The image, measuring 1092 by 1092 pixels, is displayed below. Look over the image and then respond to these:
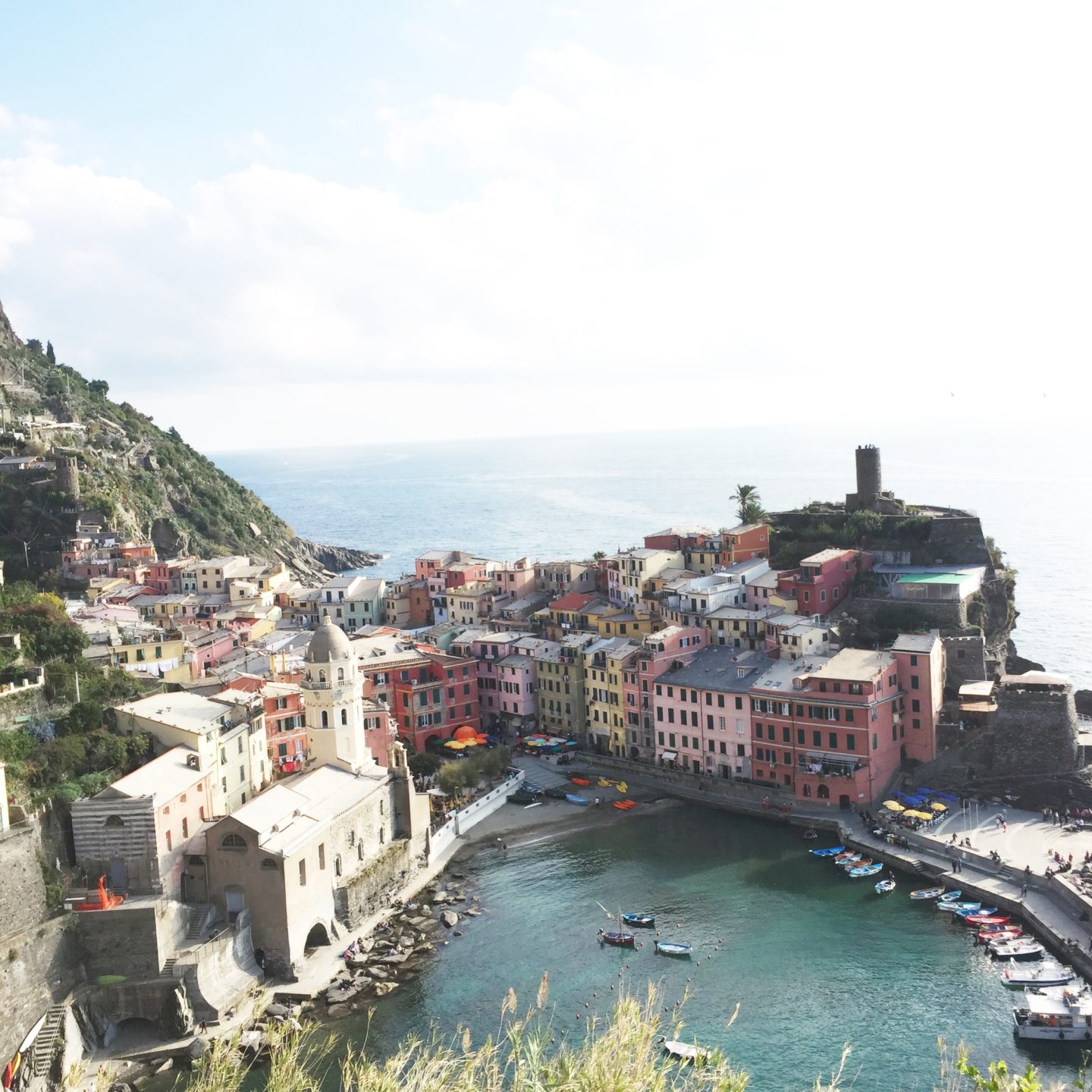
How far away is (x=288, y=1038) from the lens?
34.3 metres

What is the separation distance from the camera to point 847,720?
51.9 m

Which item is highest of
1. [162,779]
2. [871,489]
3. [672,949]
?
[871,489]

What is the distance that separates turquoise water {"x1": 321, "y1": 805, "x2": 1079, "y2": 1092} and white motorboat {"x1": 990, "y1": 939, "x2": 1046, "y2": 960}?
0.60 metres

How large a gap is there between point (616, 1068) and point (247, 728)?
3178cm

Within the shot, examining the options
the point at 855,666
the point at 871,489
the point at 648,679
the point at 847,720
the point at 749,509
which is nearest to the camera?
the point at 847,720

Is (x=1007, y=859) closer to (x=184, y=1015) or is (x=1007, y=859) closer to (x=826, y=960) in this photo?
(x=826, y=960)

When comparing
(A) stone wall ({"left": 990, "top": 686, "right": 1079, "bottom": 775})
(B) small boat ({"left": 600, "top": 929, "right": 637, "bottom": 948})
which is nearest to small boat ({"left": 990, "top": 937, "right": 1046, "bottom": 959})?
(B) small boat ({"left": 600, "top": 929, "right": 637, "bottom": 948})

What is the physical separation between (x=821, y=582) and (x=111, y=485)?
68048 millimetres

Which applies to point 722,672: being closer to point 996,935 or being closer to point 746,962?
point 746,962

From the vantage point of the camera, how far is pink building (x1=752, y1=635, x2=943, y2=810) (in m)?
51.6

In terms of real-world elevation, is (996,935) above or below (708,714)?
below

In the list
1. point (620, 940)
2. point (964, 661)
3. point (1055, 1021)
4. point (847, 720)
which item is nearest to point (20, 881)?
point (620, 940)

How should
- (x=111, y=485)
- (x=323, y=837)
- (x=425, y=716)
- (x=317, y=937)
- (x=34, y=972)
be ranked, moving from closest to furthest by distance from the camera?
1. (x=34, y=972)
2. (x=317, y=937)
3. (x=323, y=837)
4. (x=425, y=716)
5. (x=111, y=485)

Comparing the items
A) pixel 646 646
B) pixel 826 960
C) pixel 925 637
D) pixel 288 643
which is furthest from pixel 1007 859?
pixel 288 643
